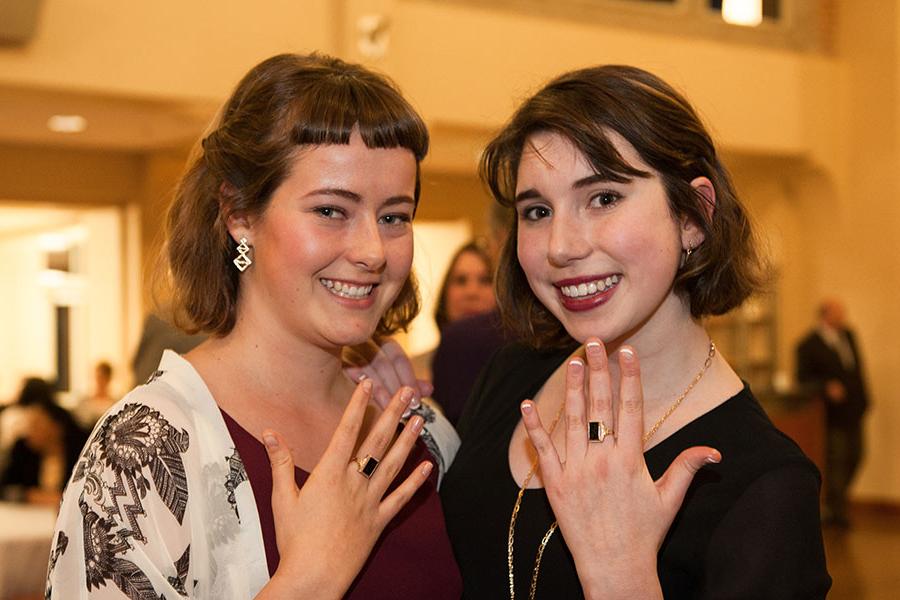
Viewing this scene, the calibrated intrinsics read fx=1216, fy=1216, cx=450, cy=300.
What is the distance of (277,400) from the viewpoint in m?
2.18

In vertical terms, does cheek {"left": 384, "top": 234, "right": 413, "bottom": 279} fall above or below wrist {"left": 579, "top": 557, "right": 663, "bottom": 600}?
above

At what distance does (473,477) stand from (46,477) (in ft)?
16.2

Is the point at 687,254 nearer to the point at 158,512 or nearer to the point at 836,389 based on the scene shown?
the point at 158,512

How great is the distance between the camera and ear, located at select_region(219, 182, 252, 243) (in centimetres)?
216

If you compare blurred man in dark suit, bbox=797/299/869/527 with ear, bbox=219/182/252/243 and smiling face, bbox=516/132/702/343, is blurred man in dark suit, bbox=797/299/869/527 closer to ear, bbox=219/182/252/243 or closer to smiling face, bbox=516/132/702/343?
smiling face, bbox=516/132/702/343

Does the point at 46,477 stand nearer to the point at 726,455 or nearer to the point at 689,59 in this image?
the point at 726,455

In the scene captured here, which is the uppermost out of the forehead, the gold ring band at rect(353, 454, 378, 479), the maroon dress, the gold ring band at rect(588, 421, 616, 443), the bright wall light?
the bright wall light

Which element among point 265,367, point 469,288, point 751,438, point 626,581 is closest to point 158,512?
point 265,367

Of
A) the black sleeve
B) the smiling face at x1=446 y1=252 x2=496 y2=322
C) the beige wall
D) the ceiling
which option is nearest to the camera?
the black sleeve

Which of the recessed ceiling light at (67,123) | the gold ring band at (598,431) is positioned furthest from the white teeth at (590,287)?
the recessed ceiling light at (67,123)

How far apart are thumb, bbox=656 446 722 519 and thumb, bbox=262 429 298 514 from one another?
0.57 m

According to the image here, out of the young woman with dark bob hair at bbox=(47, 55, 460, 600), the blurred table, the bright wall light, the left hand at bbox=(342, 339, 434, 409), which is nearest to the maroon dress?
the young woman with dark bob hair at bbox=(47, 55, 460, 600)

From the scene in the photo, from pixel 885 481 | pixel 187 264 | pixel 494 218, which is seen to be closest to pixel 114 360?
pixel 885 481

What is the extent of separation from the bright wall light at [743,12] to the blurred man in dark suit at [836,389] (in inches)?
106
